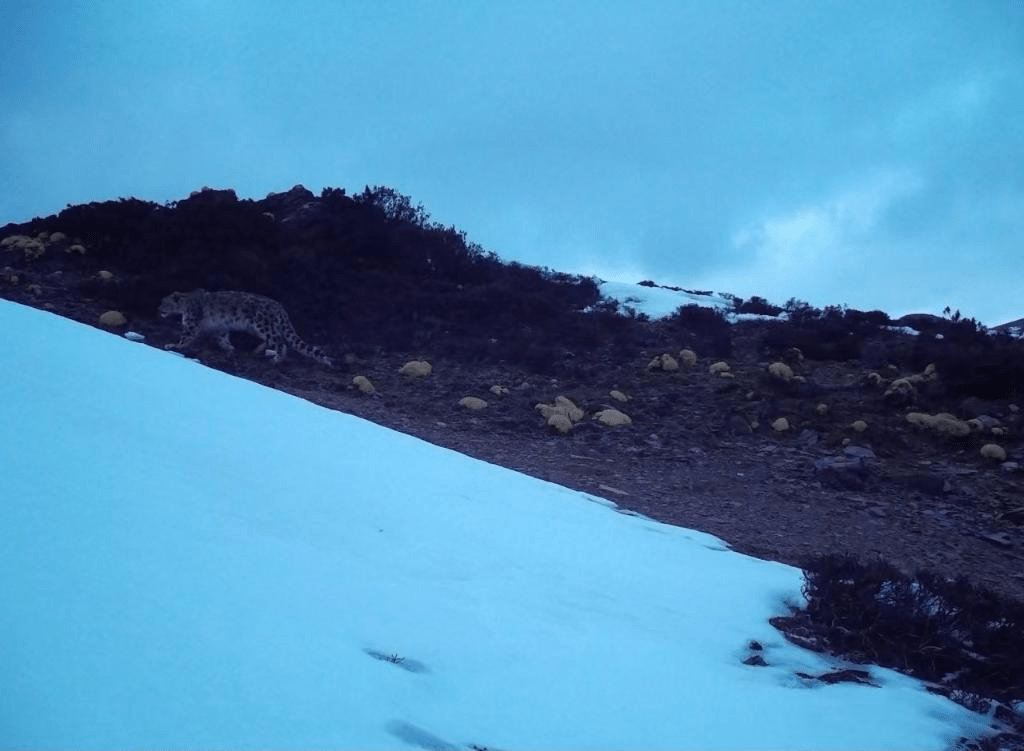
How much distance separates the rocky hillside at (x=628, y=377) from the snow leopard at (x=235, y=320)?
40 cm

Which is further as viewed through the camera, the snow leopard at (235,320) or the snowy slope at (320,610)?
the snow leopard at (235,320)

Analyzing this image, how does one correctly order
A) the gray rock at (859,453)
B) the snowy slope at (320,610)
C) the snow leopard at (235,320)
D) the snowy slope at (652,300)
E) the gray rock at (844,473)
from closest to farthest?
the snowy slope at (320,610) < the gray rock at (844,473) < the gray rock at (859,453) < the snow leopard at (235,320) < the snowy slope at (652,300)

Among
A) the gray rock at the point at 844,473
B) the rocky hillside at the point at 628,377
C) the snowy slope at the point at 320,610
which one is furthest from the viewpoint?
the gray rock at the point at 844,473

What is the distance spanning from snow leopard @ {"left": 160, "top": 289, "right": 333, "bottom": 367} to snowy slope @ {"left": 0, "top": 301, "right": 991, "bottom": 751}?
754cm

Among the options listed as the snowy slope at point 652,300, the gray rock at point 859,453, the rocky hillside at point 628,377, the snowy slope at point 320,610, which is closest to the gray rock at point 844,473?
the rocky hillside at point 628,377

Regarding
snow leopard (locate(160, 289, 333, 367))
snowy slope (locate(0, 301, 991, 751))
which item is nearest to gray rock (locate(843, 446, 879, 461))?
snowy slope (locate(0, 301, 991, 751))

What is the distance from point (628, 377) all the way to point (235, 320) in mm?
7210

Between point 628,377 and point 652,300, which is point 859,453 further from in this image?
point 652,300

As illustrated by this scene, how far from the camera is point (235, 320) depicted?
495 inches

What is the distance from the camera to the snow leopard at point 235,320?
1238 centimetres

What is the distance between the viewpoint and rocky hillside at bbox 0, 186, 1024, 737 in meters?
7.64

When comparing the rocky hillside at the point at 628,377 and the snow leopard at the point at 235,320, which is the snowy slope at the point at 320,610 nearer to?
the rocky hillside at the point at 628,377

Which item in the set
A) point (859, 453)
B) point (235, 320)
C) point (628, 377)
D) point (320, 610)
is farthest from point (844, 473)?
point (235, 320)

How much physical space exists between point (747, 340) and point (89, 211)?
53.8 ft
